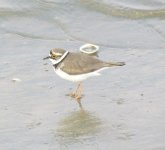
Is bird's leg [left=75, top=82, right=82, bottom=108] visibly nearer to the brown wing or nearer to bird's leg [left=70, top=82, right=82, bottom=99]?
bird's leg [left=70, top=82, right=82, bottom=99]

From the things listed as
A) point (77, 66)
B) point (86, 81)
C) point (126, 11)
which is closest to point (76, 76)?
point (77, 66)

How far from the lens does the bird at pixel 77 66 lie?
7562 millimetres

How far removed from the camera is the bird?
7562 mm

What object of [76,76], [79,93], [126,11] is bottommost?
[126,11]

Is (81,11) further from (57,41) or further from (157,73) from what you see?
(157,73)

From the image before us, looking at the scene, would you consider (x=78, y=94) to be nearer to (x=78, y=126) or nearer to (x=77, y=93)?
(x=77, y=93)

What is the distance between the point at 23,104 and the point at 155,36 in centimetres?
310

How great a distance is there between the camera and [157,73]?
800 cm

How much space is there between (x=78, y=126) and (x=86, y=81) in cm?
139

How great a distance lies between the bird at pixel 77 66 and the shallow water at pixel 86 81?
207mm

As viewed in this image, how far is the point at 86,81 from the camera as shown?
26.6 ft

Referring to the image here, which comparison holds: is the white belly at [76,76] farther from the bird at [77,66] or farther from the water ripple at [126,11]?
the water ripple at [126,11]

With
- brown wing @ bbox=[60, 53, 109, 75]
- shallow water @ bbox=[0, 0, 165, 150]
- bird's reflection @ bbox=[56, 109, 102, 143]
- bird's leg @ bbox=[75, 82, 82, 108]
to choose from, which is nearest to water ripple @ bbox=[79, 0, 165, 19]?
shallow water @ bbox=[0, 0, 165, 150]

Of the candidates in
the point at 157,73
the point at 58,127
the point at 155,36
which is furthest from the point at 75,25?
the point at 58,127
